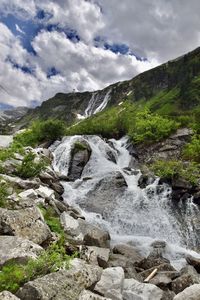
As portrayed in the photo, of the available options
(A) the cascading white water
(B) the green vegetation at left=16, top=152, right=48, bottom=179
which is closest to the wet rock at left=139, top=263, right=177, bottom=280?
(A) the cascading white water

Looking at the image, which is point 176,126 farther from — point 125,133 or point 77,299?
point 77,299

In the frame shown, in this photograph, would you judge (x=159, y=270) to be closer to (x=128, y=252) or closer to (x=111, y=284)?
(x=128, y=252)

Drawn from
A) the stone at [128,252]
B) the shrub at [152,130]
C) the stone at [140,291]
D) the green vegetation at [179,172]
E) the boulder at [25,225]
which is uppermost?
the shrub at [152,130]

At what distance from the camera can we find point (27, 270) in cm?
1228

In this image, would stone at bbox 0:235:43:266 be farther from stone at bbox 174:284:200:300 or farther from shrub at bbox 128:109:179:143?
shrub at bbox 128:109:179:143

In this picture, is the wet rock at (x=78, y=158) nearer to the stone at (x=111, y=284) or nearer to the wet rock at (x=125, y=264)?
the wet rock at (x=125, y=264)

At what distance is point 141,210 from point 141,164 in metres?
18.0

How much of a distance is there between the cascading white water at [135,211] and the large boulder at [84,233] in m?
3.61

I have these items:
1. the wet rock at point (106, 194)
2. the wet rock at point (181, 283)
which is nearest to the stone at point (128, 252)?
the wet rock at point (181, 283)

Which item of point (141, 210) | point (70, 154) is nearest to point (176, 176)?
point (141, 210)

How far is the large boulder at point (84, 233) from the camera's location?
22594 mm

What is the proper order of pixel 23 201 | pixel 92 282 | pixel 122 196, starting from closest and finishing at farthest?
pixel 92 282 < pixel 23 201 < pixel 122 196

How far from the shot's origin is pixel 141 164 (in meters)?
52.7

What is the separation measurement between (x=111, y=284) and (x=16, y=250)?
3.96m
